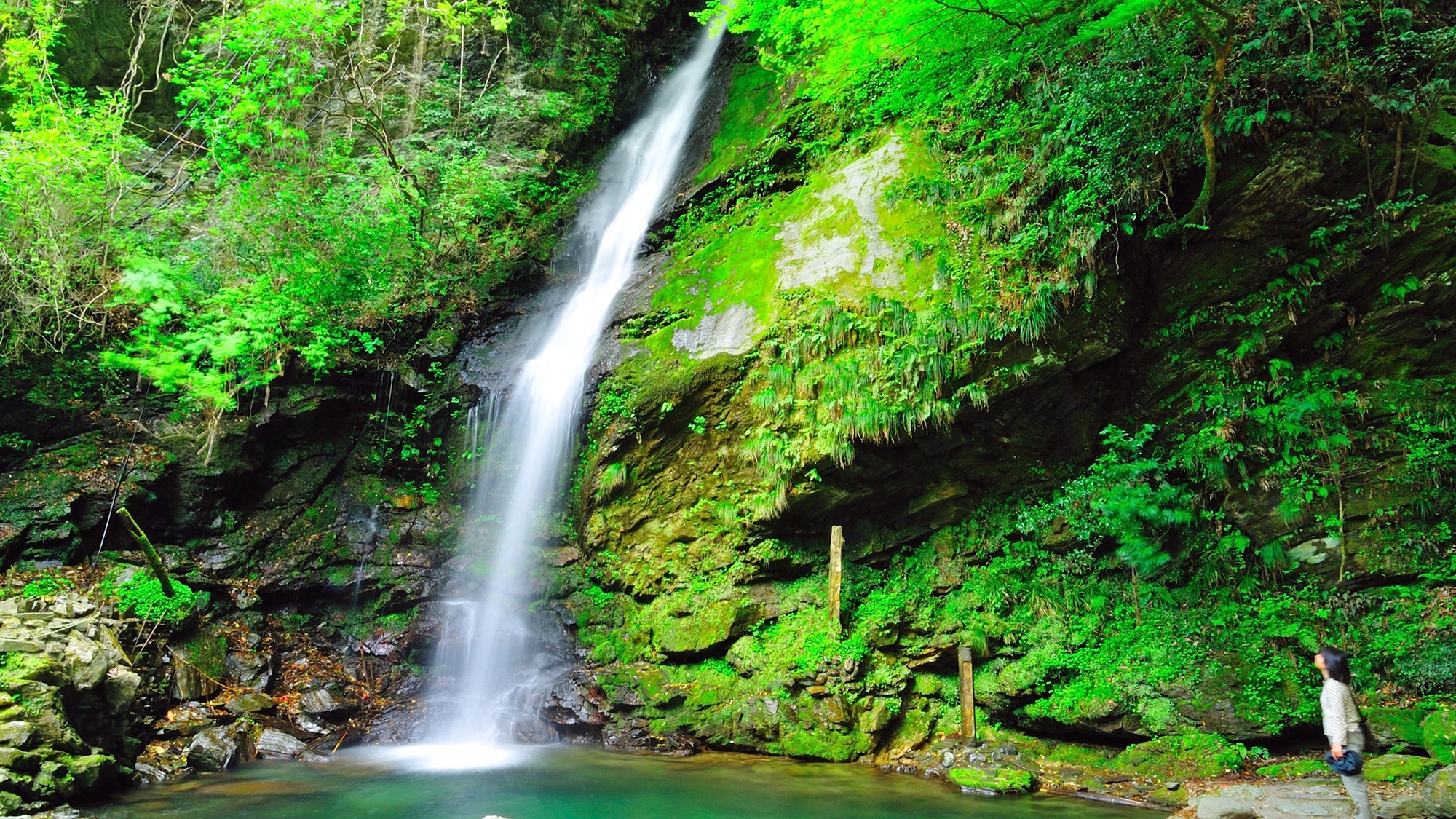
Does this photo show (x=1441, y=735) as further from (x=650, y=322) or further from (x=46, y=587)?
(x=46, y=587)

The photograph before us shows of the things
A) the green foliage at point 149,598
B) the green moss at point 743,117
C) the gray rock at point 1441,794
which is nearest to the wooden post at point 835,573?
the gray rock at point 1441,794

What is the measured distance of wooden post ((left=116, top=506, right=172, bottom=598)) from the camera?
8578 millimetres

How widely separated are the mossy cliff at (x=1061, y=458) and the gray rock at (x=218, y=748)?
413 cm

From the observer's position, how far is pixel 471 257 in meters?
14.9

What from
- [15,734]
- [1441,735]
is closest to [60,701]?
[15,734]

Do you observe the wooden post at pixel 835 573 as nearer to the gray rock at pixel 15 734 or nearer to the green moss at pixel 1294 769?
the green moss at pixel 1294 769

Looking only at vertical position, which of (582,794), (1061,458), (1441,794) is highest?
(1061,458)

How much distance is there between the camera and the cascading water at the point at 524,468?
9734 mm

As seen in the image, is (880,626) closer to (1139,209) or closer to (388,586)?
(1139,209)

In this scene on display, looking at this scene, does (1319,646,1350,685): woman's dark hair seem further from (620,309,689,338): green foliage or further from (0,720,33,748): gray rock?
(0,720,33,748): gray rock

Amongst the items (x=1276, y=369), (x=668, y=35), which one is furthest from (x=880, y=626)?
(x=668, y=35)

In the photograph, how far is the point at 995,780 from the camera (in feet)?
23.0

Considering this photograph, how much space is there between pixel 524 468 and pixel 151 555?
16.0ft

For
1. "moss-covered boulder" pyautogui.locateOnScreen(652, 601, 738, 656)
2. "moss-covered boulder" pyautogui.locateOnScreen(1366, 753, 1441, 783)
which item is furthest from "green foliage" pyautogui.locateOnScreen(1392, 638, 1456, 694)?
"moss-covered boulder" pyautogui.locateOnScreen(652, 601, 738, 656)
